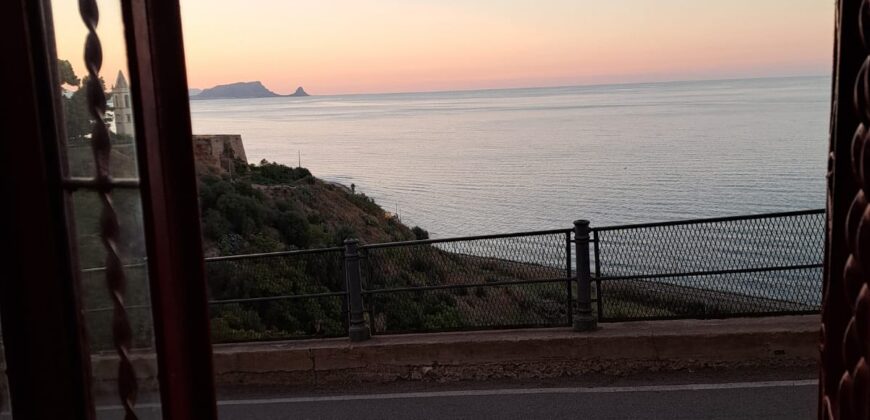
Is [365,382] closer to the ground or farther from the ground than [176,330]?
closer to the ground

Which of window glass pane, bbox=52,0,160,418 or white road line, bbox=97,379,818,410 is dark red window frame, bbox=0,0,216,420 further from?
white road line, bbox=97,379,818,410

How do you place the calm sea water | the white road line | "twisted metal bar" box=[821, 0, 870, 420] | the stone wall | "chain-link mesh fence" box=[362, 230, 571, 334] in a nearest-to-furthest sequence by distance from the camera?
1. "twisted metal bar" box=[821, 0, 870, 420]
2. the white road line
3. "chain-link mesh fence" box=[362, 230, 571, 334]
4. the stone wall
5. the calm sea water

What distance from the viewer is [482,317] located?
8695 millimetres

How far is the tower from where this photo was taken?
1213 mm

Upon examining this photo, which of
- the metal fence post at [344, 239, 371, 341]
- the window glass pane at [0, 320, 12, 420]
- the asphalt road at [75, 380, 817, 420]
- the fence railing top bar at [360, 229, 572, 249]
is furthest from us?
the fence railing top bar at [360, 229, 572, 249]

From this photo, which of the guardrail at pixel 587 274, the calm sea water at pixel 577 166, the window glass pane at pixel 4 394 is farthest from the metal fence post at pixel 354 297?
the calm sea water at pixel 577 166

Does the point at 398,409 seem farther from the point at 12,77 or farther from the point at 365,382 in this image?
the point at 12,77

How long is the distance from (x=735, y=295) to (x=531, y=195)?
1700 inches

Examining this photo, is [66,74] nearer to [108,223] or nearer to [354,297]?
[108,223]

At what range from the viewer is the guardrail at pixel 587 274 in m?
7.51

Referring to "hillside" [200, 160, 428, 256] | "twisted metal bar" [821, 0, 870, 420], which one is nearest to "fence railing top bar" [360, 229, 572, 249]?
"twisted metal bar" [821, 0, 870, 420]

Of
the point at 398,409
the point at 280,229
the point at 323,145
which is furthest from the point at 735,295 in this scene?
the point at 323,145

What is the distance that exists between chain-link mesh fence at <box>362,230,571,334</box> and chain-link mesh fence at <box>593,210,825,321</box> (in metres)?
0.61

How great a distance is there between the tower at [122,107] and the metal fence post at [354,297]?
620cm
